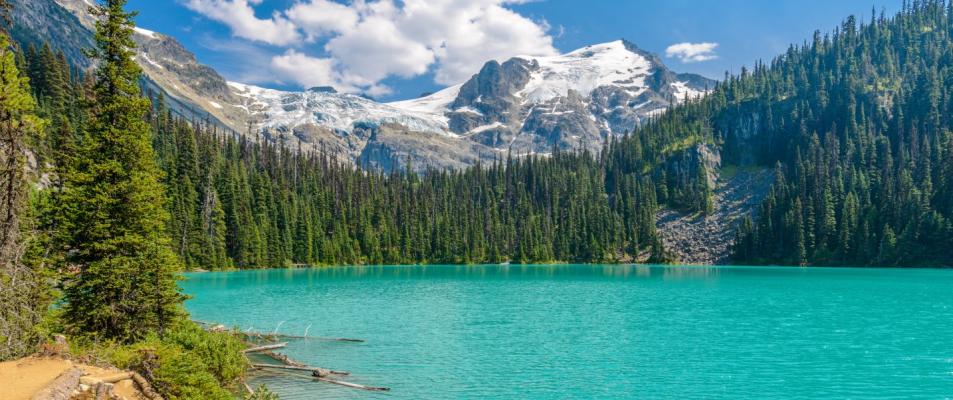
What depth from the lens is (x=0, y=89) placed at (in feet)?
72.9

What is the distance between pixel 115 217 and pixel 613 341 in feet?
107

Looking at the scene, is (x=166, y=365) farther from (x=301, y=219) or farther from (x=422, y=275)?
(x=301, y=219)

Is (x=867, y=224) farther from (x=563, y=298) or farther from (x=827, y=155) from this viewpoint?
(x=563, y=298)

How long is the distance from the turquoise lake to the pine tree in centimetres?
701

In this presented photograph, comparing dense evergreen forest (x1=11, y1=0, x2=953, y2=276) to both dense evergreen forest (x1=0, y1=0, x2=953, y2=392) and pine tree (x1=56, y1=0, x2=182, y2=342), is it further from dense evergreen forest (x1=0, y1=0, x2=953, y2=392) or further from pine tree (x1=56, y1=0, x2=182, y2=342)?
pine tree (x1=56, y1=0, x2=182, y2=342)

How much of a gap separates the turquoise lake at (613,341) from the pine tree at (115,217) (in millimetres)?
7010

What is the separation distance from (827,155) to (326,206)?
169m

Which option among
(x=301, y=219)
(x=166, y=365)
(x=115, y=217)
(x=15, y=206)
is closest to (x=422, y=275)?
(x=301, y=219)

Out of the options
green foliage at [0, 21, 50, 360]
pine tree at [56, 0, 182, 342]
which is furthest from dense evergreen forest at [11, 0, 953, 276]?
green foliage at [0, 21, 50, 360]

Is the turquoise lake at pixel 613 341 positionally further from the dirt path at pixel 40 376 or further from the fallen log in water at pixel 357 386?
the dirt path at pixel 40 376

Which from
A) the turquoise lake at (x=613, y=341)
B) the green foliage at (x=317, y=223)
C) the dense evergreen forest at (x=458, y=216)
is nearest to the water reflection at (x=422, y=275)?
the green foliage at (x=317, y=223)

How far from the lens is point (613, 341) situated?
1672 inches

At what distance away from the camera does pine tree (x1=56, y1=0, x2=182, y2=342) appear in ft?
86.3

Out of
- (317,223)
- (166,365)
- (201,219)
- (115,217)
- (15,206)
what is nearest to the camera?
(166,365)
